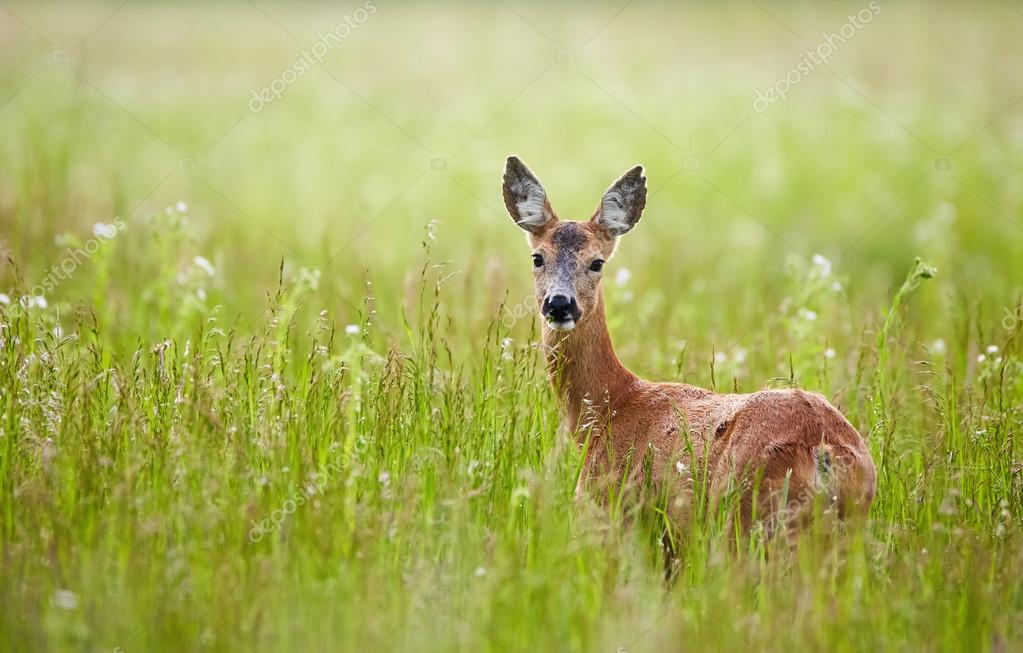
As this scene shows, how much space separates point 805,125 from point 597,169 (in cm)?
413

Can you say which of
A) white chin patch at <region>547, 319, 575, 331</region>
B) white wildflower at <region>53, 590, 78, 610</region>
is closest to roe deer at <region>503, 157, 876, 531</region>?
white chin patch at <region>547, 319, 575, 331</region>

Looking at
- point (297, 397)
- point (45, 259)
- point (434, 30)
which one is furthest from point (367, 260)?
point (434, 30)

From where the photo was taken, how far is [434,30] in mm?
27516

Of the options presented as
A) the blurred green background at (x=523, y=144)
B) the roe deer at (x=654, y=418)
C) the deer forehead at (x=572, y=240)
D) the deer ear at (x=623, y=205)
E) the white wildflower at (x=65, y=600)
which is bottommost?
the white wildflower at (x=65, y=600)

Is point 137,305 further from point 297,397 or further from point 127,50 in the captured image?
point 127,50

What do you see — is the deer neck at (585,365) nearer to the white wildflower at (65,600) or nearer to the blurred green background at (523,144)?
the blurred green background at (523,144)

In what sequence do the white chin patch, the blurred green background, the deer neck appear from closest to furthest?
the white chin patch
the deer neck
the blurred green background

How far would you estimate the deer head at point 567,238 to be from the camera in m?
6.41

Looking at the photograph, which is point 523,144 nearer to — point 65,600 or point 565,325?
point 565,325

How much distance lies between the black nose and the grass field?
1.01ft

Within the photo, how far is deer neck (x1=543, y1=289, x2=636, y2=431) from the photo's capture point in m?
6.61

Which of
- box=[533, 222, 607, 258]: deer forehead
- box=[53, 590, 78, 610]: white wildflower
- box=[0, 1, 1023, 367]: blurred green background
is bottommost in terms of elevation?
box=[53, 590, 78, 610]: white wildflower

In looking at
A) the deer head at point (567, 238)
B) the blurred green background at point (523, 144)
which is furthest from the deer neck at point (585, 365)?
the blurred green background at point (523, 144)

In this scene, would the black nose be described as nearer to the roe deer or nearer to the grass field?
the roe deer
